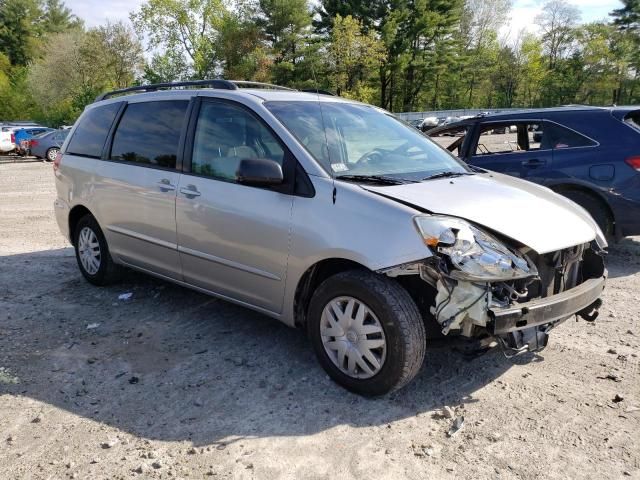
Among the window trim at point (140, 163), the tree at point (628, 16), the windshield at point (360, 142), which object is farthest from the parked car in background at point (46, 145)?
the tree at point (628, 16)

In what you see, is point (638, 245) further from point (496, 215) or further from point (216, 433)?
point (216, 433)

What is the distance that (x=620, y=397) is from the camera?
327 cm

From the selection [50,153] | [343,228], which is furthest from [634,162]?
[50,153]

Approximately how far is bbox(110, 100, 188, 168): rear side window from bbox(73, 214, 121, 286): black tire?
0.78 meters

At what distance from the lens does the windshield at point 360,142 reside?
3.69 meters

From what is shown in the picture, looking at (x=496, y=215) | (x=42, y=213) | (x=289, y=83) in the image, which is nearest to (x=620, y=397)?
(x=496, y=215)

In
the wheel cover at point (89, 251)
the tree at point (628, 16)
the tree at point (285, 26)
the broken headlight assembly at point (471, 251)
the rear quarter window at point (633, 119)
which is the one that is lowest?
the wheel cover at point (89, 251)

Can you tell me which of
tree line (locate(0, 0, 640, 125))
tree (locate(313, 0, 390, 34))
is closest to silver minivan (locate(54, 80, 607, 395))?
tree line (locate(0, 0, 640, 125))

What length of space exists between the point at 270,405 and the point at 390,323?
899mm

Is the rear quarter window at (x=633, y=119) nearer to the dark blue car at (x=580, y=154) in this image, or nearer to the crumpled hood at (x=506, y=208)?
Result: the dark blue car at (x=580, y=154)

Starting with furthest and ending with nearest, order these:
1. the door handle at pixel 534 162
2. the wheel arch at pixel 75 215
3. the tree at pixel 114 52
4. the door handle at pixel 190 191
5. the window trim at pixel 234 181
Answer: the tree at pixel 114 52 < the door handle at pixel 534 162 < the wheel arch at pixel 75 215 < the door handle at pixel 190 191 < the window trim at pixel 234 181

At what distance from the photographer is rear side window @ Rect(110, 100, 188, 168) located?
4.41 meters

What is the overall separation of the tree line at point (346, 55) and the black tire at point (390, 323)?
146ft

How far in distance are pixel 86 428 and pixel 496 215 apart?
2.67 metres
